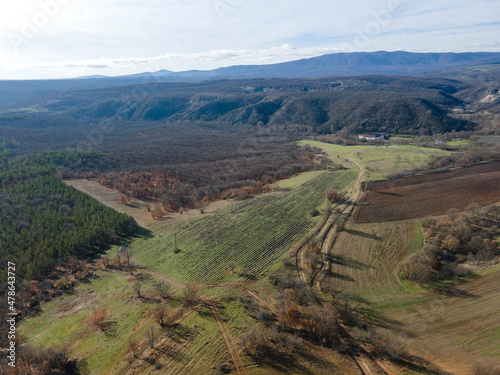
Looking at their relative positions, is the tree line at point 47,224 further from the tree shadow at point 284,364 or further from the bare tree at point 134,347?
the tree shadow at point 284,364

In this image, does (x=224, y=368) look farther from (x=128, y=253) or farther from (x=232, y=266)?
(x=128, y=253)

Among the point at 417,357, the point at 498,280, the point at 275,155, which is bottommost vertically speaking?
the point at 417,357

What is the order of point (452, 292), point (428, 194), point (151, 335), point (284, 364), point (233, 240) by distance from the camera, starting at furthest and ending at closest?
point (428, 194) → point (233, 240) → point (452, 292) → point (151, 335) → point (284, 364)

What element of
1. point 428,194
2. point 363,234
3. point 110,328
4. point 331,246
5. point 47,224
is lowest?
point 110,328

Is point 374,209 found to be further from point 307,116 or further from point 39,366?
point 307,116

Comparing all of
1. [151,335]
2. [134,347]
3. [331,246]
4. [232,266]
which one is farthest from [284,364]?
[331,246]

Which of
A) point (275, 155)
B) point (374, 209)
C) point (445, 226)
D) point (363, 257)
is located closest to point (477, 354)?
point (363, 257)
